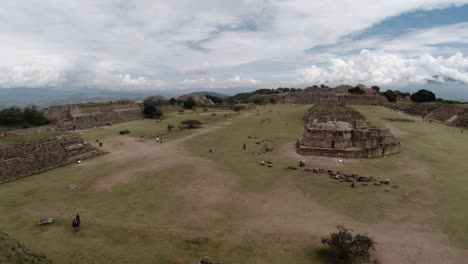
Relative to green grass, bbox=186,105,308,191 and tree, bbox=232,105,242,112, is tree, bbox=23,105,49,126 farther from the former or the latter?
tree, bbox=232,105,242,112

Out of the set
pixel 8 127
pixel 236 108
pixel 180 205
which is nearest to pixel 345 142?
pixel 180 205

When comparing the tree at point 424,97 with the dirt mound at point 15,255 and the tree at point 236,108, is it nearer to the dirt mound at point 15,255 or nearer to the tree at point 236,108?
the tree at point 236,108

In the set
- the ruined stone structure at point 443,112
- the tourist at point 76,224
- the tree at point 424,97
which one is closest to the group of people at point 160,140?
the tourist at point 76,224

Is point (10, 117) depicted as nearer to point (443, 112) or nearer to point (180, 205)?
point (180, 205)

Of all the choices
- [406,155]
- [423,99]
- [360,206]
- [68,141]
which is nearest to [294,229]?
[360,206]

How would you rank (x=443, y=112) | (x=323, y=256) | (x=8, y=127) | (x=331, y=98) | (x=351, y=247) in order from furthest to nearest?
(x=331, y=98)
(x=443, y=112)
(x=8, y=127)
(x=323, y=256)
(x=351, y=247)

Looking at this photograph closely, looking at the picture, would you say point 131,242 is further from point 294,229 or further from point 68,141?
point 68,141
